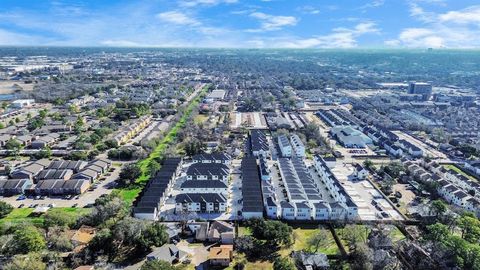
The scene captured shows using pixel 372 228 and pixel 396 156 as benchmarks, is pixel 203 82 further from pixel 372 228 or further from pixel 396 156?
pixel 372 228

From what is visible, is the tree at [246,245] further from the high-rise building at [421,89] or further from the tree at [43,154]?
the high-rise building at [421,89]

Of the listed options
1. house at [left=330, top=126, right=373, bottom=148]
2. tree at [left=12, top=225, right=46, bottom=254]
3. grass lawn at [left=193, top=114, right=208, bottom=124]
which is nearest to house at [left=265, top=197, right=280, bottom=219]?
tree at [left=12, top=225, right=46, bottom=254]

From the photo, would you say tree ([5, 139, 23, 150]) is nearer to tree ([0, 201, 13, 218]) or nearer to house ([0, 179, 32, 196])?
house ([0, 179, 32, 196])

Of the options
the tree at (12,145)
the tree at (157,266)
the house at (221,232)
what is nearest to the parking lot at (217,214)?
the house at (221,232)

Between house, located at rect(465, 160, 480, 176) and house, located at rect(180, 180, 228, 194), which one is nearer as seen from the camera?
house, located at rect(180, 180, 228, 194)

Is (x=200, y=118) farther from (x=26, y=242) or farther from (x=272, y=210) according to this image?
(x=26, y=242)
